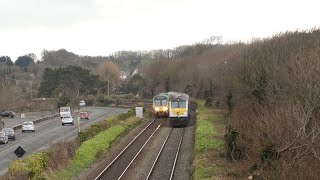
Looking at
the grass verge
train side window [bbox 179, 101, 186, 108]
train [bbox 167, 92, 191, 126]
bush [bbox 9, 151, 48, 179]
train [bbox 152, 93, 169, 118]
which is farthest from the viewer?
train [bbox 152, 93, 169, 118]

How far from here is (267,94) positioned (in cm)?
2934

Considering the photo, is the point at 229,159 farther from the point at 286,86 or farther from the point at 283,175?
the point at 283,175

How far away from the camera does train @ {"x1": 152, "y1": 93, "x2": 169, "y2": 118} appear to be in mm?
51500

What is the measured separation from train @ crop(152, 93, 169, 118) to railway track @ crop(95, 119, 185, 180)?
1192 cm

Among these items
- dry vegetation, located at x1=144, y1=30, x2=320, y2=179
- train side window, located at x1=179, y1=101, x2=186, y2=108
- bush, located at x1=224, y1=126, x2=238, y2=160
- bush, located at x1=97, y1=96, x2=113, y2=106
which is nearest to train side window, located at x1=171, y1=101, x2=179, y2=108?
train side window, located at x1=179, y1=101, x2=186, y2=108

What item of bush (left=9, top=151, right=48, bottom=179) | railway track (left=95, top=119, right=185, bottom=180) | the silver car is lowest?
the silver car

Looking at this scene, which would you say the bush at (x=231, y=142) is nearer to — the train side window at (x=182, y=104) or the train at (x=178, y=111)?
the train at (x=178, y=111)

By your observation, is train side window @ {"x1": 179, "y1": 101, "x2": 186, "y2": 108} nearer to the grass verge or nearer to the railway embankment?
the railway embankment

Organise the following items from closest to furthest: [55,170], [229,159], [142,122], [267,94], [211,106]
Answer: [55,170] < [229,159] < [267,94] < [142,122] < [211,106]

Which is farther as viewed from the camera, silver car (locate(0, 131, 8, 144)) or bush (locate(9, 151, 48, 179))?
silver car (locate(0, 131, 8, 144))

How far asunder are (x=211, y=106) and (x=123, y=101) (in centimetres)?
4485

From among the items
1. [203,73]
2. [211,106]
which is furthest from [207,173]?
[203,73]

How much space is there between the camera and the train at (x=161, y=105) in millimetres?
51500

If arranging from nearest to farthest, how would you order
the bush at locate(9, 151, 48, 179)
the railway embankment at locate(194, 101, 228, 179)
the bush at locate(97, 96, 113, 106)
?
1. the bush at locate(9, 151, 48, 179)
2. the railway embankment at locate(194, 101, 228, 179)
3. the bush at locate(97, 96, 113, 106)
